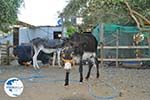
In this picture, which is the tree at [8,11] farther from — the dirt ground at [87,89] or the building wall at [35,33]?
the building wall at [35,33]


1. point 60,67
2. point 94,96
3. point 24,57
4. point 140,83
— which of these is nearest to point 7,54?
point 24,57

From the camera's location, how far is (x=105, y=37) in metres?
22.8

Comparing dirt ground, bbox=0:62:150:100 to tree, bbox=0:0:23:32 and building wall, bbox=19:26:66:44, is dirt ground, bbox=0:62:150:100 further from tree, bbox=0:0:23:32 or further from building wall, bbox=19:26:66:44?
building wall, bbox=19:26:66:44

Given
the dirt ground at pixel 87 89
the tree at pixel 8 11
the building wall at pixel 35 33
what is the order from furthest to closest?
the building wall at pixel 35 33
the tree at pixel 8 11
the dirt ground at pixel 87 89

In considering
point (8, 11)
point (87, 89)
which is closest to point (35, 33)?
point (8, 11)

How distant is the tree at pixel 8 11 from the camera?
19.5 metres

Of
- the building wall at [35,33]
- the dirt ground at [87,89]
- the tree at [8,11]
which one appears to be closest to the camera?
the dirt ground at [87,89]

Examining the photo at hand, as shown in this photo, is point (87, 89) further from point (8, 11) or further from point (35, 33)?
point (35, 33)

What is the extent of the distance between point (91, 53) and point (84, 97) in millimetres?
4643

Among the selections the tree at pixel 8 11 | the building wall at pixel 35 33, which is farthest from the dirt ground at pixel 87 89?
the building wall at pixel 35 33

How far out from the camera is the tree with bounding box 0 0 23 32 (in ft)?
64.0

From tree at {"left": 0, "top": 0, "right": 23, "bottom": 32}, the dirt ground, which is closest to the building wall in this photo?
tree at {"left": 0, "top": 0, "right": 23, "bottom": 32}

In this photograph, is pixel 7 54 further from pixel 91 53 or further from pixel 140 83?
pixel 140 83

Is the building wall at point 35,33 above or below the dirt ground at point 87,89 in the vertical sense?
above
